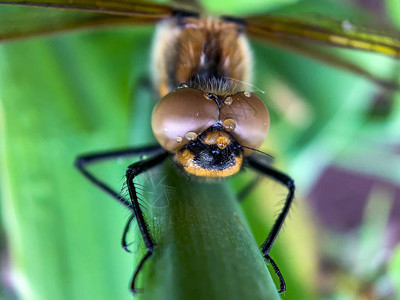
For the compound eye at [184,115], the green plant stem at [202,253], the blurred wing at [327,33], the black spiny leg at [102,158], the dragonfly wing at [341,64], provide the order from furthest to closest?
the dragonfly wing at [341,64]
the blurred wing at [327,33]
the black spiny leg at [102,158]
the compound eye at [184,115]
the green plant stem at [202,253]

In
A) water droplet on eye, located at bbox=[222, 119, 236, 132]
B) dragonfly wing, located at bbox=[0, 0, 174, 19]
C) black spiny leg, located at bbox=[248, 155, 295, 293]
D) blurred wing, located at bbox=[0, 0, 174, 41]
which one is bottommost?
black spiny leg, located at bbox=[248, 155, 295, 293]

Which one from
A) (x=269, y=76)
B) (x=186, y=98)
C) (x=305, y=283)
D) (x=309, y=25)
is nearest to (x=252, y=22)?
(x=309, y=25)

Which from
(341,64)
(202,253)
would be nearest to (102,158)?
(202,253)

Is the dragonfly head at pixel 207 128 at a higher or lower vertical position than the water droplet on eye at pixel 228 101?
lower

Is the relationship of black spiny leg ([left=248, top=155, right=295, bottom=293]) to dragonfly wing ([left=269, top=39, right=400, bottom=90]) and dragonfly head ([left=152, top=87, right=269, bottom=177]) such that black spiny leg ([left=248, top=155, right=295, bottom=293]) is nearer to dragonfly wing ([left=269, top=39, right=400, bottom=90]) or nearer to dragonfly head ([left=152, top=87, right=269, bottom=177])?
dragonfly head ([left=152, top=87, right=269, bottom=177])

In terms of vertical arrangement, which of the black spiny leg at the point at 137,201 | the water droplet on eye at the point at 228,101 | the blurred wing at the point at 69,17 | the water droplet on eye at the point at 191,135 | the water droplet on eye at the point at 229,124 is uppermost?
the blurred wing at the point at 69,17

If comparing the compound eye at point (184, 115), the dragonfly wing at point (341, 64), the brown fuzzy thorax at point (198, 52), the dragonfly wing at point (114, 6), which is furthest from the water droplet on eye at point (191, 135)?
the dragonfly wing at point (341, 64)

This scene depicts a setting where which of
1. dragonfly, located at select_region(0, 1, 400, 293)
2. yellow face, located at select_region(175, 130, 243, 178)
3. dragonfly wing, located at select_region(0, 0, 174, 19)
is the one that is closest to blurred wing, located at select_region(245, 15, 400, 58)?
dragonfly, located at select_region(0, 1, 400, 293)

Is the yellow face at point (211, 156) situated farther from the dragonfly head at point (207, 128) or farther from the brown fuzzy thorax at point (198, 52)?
the brown fuzzy thorax at point (198, 52)
